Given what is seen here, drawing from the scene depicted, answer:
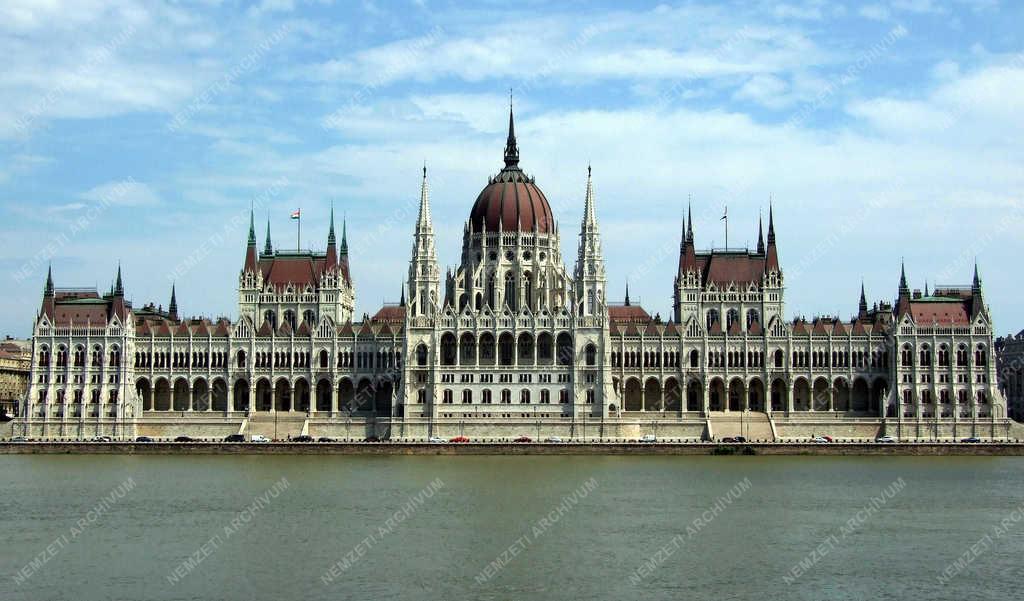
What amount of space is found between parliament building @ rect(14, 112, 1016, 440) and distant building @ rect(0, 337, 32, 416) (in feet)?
105

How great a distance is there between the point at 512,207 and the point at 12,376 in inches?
2562

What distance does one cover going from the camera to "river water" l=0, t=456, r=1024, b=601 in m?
52.8

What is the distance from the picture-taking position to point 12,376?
167125mm

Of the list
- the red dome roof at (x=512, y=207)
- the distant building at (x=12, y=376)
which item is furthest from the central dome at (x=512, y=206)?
the distant building at (x=12, y=376)

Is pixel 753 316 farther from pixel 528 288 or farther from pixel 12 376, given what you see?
pixel 12 376

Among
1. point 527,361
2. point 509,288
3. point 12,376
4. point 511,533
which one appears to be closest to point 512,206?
point 509,288

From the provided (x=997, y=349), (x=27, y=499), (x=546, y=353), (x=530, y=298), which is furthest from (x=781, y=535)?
(x=997, y=349)

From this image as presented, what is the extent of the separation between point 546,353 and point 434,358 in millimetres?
9526

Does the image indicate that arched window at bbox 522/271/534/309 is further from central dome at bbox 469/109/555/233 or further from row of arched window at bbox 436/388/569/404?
row of arched window at bbox 436/388/569/404

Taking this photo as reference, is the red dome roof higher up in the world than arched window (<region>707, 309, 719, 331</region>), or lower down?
higher up

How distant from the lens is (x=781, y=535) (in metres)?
64.9

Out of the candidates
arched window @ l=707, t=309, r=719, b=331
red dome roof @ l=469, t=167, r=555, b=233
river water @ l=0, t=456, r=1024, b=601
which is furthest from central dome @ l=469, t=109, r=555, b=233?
river water @ l=0, t=456, r=1024, b=601

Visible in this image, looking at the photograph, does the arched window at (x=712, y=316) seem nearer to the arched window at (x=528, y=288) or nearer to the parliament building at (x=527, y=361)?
the parliament building at (x=527, y=361)

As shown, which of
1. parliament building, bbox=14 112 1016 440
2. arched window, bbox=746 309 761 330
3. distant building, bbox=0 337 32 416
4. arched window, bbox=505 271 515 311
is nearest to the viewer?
parliament building, bbox=14 112 1016 440
